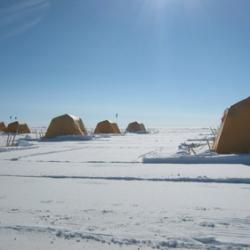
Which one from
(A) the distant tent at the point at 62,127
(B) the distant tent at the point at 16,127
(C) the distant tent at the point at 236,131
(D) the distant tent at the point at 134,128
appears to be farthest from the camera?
(D) the distant tent at the point at 134,128

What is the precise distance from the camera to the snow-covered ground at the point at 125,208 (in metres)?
5.56

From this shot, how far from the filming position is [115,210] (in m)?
7.40

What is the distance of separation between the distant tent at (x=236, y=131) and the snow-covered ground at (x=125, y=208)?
448 cm

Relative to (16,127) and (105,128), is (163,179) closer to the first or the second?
(105,128)

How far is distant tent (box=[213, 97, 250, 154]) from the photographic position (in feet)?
58.1

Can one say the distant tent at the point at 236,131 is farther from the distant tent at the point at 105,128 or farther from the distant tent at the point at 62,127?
the distant tent at the point at 105,128

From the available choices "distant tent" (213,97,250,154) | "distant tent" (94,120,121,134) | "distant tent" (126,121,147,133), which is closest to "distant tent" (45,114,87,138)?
"distant tent" (94,120,121,134)

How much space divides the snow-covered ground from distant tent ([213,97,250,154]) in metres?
4.48

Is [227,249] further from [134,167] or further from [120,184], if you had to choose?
[134,167]

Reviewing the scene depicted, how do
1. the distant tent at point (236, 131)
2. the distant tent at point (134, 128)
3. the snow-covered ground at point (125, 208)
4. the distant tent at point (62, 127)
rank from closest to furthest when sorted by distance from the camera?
the snow-covered ground at point (125, 208), the distant tent at point (236, 131), the distant tent at point (62, 127), the distant tent at point (134, 128)

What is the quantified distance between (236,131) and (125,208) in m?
11.9

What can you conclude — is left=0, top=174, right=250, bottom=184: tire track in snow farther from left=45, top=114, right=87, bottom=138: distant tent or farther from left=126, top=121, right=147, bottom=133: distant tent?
left=126, top=121, right=147, bottom=133: distant tent

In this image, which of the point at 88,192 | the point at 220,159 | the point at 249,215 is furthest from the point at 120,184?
the point at 220,159

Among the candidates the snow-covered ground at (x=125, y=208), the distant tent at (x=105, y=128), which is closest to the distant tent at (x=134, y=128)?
the distant tent at (x=105, y=128)
